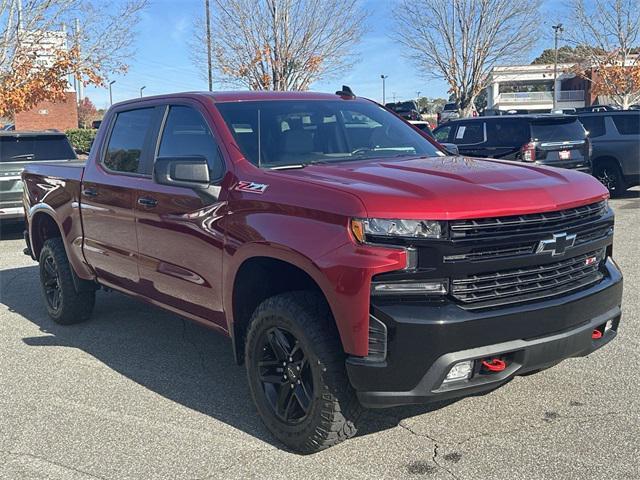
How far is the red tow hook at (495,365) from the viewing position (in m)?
3.33

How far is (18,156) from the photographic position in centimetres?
1128

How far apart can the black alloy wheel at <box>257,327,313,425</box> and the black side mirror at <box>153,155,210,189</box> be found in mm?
994

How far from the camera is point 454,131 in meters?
13.4

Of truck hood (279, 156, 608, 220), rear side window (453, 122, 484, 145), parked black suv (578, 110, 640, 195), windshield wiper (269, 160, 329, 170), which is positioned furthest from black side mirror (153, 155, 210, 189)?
parked black suv (578, 110, 640, 195)

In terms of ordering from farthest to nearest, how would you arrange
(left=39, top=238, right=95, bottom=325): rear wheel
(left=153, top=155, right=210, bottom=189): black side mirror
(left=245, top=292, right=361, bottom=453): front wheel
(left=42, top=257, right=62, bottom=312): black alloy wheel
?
1. (left=42, top=257, right=62, bottom=312): black alloy wheel
2. (left=39, top=238, right=95, bottom=325): rear wheel
3. (left=153, top=155, right=210, bottom=189): black side mirror
4. (left=245, top=292, right=361, bottom=453): front wheel

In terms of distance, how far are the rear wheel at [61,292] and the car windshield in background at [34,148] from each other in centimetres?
550

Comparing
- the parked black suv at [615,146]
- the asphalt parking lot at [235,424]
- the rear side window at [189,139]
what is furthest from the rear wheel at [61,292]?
the parked black suv at [615,146]

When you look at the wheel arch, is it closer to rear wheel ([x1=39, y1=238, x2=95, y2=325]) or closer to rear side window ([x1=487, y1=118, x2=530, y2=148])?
rear wheel ([x1=39, y1=238, x2=95, y2=325])

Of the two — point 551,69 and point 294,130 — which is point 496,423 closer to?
point 294,130

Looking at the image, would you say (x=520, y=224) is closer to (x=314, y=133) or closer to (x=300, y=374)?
(x=300, y=374)

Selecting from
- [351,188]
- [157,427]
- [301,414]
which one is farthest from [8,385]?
[351,188]

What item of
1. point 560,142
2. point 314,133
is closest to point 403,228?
point 314,133

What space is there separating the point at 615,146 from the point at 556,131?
212cm

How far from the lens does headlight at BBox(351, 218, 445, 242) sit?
3178mm
